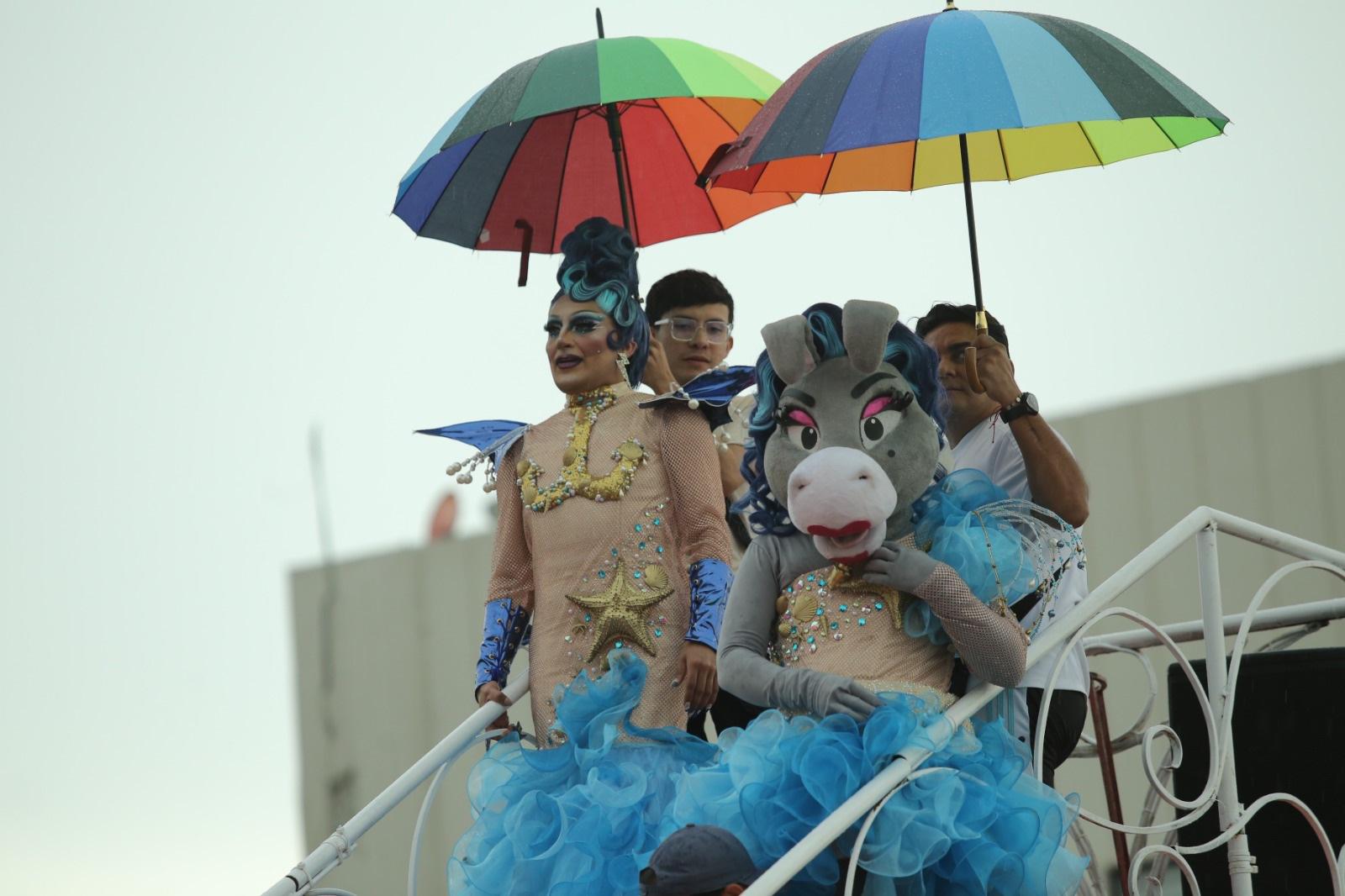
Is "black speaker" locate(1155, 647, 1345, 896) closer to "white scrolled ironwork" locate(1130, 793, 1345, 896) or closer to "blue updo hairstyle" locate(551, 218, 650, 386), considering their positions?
"white scrolled ironwork" locate(1130, 793, 1345, 896)

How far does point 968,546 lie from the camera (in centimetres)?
281

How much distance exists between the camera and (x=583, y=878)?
291 centimetres

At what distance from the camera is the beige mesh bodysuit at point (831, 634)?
272cm

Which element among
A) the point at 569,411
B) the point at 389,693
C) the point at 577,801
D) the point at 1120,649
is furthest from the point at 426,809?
the point at 389,693

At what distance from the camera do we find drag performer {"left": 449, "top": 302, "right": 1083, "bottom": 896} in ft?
8.37

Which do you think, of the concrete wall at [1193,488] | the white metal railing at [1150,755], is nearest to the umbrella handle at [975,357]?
the white metal railing at [1150,755]

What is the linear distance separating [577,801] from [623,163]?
197 centimetres

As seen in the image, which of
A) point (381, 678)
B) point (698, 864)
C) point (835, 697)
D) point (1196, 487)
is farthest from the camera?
point (381, 678)

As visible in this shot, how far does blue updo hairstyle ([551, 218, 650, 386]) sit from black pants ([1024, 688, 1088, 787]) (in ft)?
3.85

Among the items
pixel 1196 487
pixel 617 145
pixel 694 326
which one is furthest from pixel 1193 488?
pixel 617 145

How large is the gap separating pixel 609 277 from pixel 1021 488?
1.04 m

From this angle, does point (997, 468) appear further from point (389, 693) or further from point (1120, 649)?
point (389, 693)

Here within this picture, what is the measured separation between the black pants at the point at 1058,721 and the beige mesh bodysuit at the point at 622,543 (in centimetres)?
70

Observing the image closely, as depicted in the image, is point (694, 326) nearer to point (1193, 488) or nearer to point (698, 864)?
point (698, 864)
